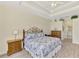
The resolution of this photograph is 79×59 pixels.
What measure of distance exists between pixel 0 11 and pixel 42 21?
3455 millimetres

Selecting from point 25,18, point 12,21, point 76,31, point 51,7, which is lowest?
point 76,31

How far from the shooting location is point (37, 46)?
3.88 meters

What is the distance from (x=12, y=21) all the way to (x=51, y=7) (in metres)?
3.11

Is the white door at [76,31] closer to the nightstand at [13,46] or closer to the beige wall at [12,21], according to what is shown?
the beige wall at [12,21]

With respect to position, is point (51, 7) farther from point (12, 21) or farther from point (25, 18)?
point (12, 21)

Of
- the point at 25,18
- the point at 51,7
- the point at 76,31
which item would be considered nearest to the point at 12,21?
the point at 25,18

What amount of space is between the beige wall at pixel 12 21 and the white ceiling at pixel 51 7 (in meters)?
0.35

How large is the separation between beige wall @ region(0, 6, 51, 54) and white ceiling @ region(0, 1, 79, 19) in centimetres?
35

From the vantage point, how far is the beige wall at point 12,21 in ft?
14.7

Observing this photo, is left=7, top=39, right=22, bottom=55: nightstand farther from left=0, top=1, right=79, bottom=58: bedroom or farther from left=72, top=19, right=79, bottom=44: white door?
left=72, top=19, right=79, bottom=44: white door

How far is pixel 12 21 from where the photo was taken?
16.3ft

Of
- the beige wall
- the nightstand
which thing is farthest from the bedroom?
the nightstand

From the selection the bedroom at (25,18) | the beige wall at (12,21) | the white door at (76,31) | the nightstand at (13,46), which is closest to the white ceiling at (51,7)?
the bedroom at (25,18)

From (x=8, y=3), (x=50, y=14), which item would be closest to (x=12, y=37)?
(x=8, y=3)
